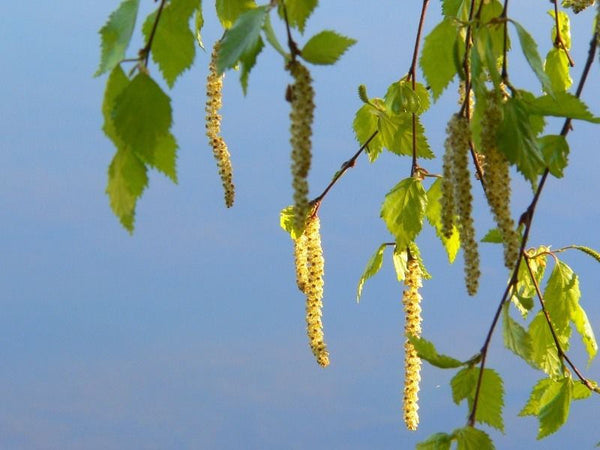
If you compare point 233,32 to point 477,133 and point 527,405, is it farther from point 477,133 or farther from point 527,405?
point 527,405

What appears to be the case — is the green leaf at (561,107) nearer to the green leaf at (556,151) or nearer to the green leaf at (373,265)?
the green leaf at (556,151)

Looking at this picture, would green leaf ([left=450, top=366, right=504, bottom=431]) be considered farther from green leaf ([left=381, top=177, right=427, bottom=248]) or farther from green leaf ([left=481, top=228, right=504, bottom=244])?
green leaf ([left=481, top=228, right=504, bottom=244])

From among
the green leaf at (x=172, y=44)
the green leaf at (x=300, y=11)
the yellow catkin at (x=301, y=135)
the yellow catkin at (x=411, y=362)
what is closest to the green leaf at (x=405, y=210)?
the yellow catkin at (x=411, y=362)

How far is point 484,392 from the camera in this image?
7.00 feet

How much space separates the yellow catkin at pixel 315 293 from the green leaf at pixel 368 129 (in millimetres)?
286

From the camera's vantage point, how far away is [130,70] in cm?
156

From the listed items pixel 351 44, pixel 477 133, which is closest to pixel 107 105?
pixel 351 44

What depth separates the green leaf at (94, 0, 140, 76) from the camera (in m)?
1.53

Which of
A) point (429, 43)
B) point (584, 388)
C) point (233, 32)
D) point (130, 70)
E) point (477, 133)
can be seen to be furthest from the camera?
point (584, 388)

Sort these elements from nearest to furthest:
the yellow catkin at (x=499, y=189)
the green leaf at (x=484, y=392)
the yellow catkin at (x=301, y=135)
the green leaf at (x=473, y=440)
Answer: the yellow catkin at (x=301, y=135), the yellow catkin at (x=499, y=189), the green leaf at (x=473, y=440), the green leaf at (x=484, y=392)

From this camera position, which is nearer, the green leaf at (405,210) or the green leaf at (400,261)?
the green leaf at (405,210)

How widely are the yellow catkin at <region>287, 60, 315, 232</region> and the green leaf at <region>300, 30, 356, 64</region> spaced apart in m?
0.07

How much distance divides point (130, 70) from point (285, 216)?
3.71 feet

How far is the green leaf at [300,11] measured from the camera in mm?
1533
